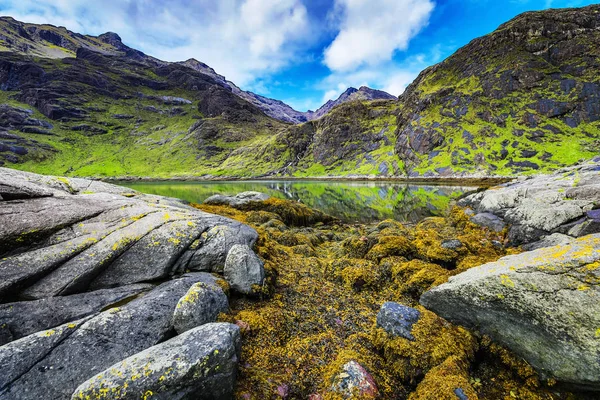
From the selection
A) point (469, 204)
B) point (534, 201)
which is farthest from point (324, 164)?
point (534, 201)

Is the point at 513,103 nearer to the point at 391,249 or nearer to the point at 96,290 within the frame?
the point at 391,249

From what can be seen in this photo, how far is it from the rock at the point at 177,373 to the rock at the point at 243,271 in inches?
138

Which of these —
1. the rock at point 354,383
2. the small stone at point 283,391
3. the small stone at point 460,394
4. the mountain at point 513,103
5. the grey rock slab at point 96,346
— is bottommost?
the small stone at point 283,391

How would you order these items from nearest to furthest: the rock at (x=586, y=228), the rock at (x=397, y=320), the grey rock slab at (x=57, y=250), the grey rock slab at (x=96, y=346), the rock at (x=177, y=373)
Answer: the rock at (x=177, y=373) < the grey rock slab at (x=96, y=346) < the grey rock slab at (x=57, y=250) < the rock at (x=397, y=320) < the rock at (x=586, y=228)

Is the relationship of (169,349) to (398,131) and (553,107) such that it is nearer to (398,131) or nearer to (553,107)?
(553,107)

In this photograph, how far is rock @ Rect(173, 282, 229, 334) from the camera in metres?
6.61

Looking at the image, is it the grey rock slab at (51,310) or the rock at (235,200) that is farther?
the rock at (235,200)

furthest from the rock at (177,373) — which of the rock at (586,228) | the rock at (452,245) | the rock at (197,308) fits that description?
the rock at (586,228)

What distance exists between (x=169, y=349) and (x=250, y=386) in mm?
2054

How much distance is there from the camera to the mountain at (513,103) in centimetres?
9725

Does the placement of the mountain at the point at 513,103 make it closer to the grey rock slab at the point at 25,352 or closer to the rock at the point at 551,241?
the rock at the point at 551,241

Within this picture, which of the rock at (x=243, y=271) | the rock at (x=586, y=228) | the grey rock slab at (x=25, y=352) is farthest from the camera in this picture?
the rock at (x=586, y=228)

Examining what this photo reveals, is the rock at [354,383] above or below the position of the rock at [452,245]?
below

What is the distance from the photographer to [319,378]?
6266 millimetres
